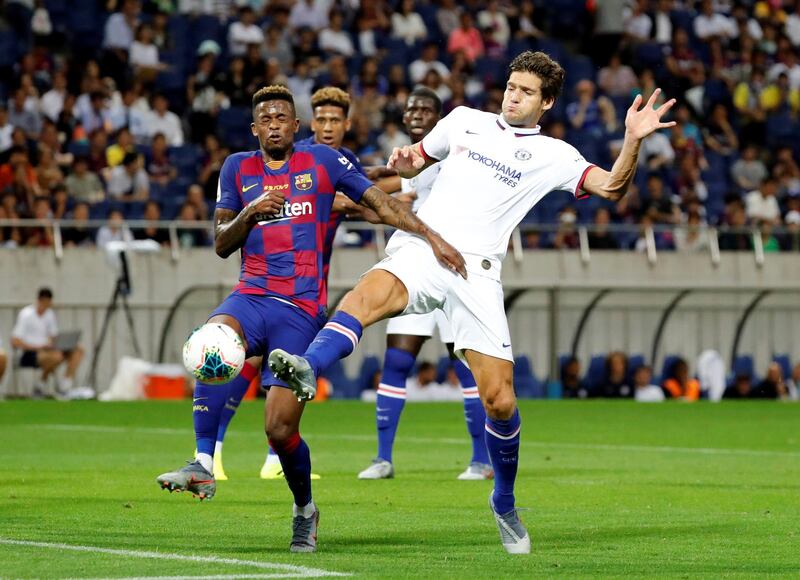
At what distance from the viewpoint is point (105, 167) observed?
2295 cm

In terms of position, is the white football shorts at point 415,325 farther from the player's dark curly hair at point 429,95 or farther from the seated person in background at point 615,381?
the seated person in background at point 615,381

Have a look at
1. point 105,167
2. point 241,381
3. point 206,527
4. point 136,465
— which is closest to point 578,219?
point 105,167

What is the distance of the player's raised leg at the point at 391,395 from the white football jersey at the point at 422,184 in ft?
3.36

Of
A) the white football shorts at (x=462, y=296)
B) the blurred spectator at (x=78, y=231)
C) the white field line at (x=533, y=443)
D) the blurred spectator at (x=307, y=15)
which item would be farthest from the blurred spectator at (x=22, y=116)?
the white football shorts at (x=462, y=296)

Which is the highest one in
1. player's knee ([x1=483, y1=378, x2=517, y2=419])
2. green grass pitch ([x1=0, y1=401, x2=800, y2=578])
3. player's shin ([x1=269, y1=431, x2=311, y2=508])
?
player's knee ([x1=483, y1=378, x2=517, y2=419])

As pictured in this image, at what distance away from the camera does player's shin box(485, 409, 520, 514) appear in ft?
24.6

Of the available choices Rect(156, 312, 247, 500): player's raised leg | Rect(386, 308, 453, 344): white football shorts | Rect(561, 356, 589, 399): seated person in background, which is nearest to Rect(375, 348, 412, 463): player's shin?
Rect(386, 308, 453, 344): white football shorts

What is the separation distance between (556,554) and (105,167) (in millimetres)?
16657

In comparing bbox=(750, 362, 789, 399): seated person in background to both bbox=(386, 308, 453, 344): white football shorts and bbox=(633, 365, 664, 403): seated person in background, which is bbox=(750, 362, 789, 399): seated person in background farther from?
bbox=(386, 308, 453, 344): white football shorts

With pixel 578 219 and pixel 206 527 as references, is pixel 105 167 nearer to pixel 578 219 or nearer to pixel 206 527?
pixel 578 219

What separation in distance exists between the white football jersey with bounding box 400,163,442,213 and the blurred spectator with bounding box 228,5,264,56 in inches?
561

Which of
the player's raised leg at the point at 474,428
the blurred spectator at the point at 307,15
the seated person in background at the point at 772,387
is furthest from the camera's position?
the blurred spectator at the point at 307,15

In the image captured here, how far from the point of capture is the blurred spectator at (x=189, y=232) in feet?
73.8

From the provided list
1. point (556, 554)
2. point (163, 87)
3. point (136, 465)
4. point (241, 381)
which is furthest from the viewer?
point (163, 87)
